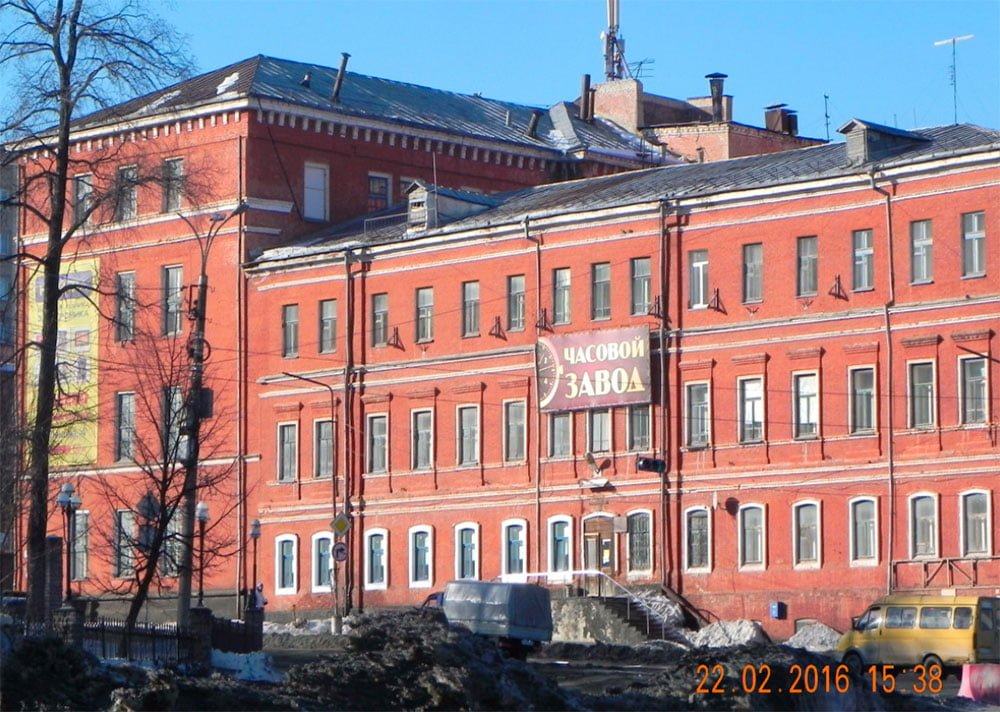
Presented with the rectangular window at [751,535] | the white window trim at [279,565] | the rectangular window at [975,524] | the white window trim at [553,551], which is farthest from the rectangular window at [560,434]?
the rectangular window at [975,524]

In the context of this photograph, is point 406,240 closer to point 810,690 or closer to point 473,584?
point 473,584

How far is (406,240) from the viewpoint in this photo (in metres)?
67.8

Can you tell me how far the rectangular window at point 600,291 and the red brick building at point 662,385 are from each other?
0.07 m

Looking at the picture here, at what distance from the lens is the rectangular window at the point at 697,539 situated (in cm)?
6016

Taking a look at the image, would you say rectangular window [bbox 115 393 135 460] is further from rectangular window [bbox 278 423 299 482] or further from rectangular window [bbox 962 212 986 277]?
rectangular window [bbox 962 212 986 277]

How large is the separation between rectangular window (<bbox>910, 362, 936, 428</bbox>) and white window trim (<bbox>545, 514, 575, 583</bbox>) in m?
11.5

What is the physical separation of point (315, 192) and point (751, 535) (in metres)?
22.9

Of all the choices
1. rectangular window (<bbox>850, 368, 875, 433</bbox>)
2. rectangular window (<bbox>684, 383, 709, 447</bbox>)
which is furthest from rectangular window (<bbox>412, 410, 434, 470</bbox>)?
rectangular window (<bbox>850, 368, 875, 433</bbox>)

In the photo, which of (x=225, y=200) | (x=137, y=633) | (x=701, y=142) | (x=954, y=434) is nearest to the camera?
(x=137, y=633)

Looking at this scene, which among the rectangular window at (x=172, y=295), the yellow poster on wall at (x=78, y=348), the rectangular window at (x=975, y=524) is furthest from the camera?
the yellow poster on wall at (x=78, y=348)

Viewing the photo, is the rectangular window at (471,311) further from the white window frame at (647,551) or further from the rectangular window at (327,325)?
the white window frame at (647,551)

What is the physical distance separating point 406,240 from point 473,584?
18.9 metres

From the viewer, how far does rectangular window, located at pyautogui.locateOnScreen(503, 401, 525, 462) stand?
213 ft

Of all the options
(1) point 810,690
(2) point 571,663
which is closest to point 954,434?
(2) point 571,663
